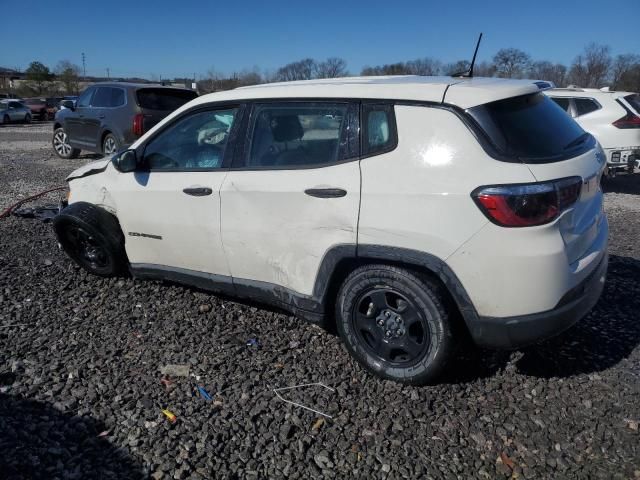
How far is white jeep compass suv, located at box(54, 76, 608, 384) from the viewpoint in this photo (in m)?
2.62

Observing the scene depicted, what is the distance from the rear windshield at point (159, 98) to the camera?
10.8m

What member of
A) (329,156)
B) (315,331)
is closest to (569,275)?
(329,156)

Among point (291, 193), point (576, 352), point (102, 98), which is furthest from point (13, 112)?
point (576, 352)

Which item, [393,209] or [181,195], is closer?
[393,209]

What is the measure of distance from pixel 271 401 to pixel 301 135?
1666 millimetres

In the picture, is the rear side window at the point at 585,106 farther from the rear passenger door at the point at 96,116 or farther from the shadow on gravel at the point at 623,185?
the rear passenger door at the point at 96,116

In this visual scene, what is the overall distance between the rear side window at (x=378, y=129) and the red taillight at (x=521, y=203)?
607mm

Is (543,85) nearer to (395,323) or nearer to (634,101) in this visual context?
(395,323)

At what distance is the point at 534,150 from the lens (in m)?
2.72

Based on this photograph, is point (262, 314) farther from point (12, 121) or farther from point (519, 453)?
point (12, 121)

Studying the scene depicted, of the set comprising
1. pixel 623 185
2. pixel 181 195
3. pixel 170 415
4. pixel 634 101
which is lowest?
pixel 170 415

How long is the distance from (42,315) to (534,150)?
3.76 m

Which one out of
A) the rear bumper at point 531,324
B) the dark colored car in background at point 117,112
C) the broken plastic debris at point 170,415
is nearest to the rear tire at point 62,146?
the dark colored car in background at point 117,112

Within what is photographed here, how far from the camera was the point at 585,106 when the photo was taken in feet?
31.8
